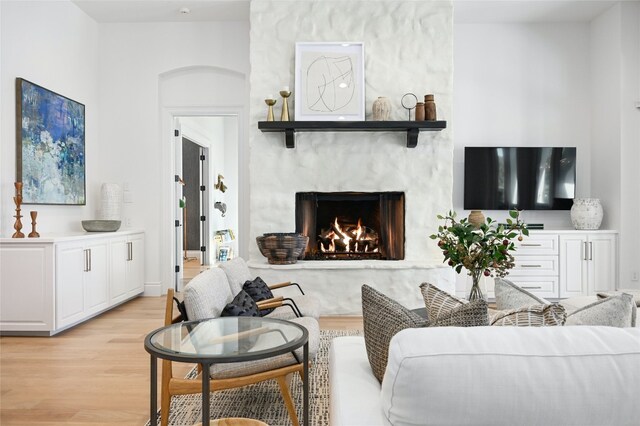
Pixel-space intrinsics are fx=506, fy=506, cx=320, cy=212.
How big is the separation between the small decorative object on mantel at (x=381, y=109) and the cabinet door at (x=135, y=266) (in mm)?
2974

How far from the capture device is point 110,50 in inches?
234

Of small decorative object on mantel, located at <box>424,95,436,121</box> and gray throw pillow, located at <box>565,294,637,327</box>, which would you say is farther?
small decorative object on mantel, located at <box>424,95,436,121</box>

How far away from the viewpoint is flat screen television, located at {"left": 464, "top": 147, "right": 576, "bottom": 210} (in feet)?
18.6

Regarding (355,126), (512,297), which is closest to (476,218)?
(355,126)

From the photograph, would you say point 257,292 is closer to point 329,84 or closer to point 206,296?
point 206,296

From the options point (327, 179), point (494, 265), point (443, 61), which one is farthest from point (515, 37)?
Result: point (494, 265)

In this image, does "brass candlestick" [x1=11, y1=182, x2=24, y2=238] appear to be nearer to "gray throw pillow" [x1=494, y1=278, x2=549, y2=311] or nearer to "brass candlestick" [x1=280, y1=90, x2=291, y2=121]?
"brass candlestick" [x1=280, y1=90, x2=291, y2=121]

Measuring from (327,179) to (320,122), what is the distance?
0.62 meters

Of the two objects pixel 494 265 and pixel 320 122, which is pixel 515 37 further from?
pixel 494 265

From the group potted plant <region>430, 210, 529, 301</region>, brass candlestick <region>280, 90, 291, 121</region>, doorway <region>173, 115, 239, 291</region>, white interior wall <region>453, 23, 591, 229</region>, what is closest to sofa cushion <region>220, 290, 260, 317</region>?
potted plant <region>430, 210, 529, 301</region>

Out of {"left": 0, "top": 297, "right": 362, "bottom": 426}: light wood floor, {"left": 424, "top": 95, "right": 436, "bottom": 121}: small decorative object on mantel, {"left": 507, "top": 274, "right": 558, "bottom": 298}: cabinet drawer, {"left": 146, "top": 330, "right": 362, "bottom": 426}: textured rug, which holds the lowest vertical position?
{"left": 0, "top": 297, "right": 362, "bottom": 426}: light wood floor

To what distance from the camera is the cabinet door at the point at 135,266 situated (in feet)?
18.2

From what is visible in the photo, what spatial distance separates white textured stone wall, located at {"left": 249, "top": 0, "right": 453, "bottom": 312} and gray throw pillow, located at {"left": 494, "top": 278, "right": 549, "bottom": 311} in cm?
302

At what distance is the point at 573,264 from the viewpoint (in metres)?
5.42
